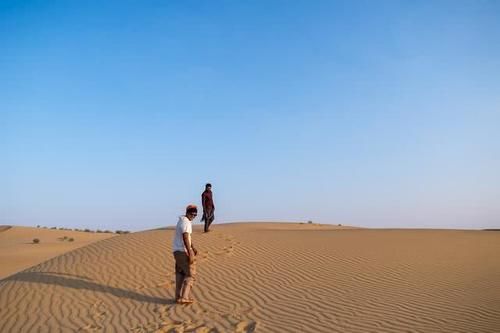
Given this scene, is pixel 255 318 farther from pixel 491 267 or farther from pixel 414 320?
pixel 491 267

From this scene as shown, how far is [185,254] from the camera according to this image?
8.82 m

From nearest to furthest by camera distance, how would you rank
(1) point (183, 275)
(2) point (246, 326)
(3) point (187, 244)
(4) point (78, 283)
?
(2) point (246, 326)
(3) point (187, 244)
(1) point (183, 275)
(4) point (78, 283)

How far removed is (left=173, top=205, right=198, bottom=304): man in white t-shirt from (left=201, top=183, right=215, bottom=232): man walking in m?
5.48

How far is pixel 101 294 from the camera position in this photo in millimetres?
10047

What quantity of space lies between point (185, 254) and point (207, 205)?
19.1 ft

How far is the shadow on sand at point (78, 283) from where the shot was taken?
9492mm

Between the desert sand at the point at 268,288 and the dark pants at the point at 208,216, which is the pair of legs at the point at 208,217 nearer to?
the dark pants at the point at 208,216

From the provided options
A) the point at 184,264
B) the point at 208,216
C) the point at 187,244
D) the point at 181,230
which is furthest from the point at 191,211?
the point at 208,216

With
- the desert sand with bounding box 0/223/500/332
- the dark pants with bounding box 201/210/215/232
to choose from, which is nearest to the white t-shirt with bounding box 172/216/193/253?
the desert sand with bounding box 0/223/500/332

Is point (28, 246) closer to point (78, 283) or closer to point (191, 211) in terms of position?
point (78, 283)

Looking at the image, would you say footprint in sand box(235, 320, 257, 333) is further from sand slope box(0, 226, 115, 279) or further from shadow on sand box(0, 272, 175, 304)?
sand slope box(0, 226, 115, 279)

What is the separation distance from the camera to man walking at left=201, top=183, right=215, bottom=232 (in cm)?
1449

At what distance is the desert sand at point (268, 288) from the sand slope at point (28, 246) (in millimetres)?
8596

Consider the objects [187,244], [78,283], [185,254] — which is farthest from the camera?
[78,283]
